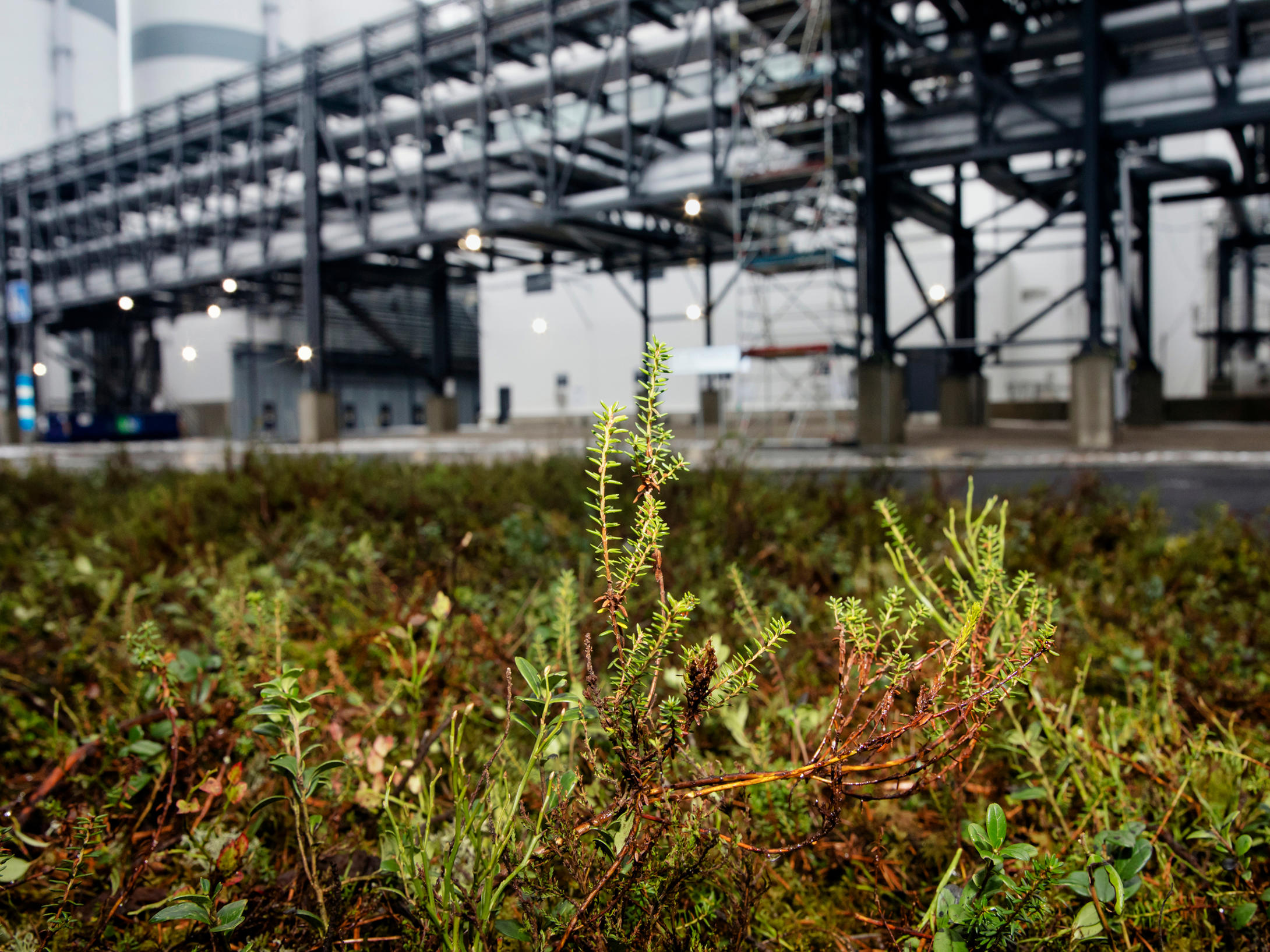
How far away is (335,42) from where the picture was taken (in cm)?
2138

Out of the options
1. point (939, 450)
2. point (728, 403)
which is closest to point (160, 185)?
point (728, 403)

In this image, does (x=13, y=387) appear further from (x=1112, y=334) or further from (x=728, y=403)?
(x=1112, y=334)

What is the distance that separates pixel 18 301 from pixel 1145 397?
34343 mm

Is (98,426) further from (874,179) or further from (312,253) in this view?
(874,179)

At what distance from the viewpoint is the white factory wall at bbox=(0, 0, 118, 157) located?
4371 millimetres

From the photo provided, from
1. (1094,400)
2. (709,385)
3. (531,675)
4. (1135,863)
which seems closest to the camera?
(531,675)

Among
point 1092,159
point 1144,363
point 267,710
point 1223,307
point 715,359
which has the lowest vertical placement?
point 267,710

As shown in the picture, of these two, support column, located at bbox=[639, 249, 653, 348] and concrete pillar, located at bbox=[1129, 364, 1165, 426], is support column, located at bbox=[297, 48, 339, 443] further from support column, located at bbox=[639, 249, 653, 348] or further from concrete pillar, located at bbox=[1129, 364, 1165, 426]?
concrete pillar, located at bbox=[1129, 364, 1165, 426]

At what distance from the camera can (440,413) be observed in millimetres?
28109

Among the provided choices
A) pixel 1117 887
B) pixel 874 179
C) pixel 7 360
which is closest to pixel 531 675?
pixel 1117 887

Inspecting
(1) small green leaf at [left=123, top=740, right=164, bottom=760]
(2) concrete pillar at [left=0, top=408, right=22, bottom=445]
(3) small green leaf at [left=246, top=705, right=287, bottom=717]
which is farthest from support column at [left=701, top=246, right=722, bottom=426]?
(2) concrete pillar at [left=0, top=408, right=22, bottom=445]

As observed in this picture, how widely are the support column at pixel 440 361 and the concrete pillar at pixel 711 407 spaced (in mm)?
8185

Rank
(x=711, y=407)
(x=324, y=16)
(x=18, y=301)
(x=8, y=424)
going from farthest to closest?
1. (x=324, y=16)
2. (x=8, y=424)
3. (x=18, y=301)
4. (x=711, y=407)

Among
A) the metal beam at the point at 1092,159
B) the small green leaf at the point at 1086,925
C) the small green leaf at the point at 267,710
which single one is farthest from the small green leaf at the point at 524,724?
the metal beam at the point at 1092,159
